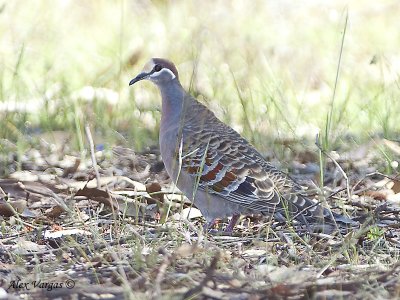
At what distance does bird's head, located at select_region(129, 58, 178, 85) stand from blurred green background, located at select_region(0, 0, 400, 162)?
0.16 metres

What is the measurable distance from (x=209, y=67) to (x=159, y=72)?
7.70 feet

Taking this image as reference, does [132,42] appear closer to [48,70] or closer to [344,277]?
[48,70]

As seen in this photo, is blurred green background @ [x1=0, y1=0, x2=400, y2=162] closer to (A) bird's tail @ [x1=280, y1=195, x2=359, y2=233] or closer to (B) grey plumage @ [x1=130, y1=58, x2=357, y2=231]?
(B) grey plumage @ [x1=130, y1=58, x2=357, y2=231]

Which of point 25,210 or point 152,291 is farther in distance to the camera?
point 25,210

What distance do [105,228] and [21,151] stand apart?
146 cm

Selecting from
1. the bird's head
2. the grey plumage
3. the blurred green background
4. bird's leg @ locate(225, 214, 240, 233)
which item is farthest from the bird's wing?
the bird's head

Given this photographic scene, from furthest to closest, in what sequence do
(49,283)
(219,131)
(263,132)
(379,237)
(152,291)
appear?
1. (263,132)
2. (219,131)
3. (379,237)
4. (49,283)
5. (152,291)

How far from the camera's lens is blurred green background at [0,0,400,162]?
20.2 ft

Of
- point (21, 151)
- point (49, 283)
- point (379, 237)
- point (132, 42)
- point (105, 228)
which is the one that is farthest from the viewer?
point (132, 42)

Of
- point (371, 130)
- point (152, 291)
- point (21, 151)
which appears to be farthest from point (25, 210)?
point (371, 130)

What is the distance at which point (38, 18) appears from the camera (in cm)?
930

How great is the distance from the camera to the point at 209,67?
25.0ft

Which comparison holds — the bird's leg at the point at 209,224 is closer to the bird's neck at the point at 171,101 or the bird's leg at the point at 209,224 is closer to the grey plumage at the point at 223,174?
the grey plumage at the point at 223,174

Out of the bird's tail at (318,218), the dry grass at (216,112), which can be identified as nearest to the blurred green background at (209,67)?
the dry grass at (216,112)
